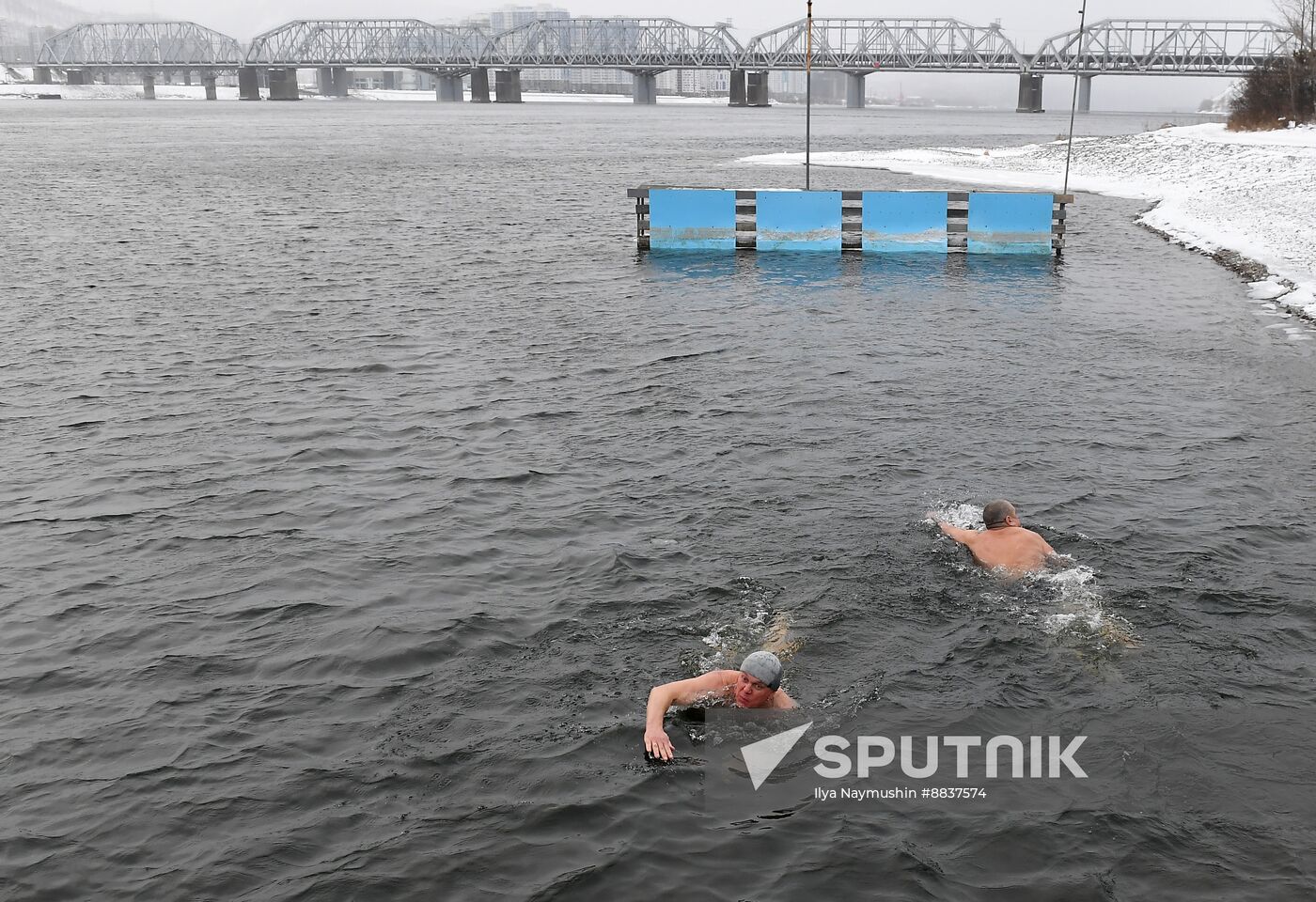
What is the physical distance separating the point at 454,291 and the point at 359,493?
13041 mm

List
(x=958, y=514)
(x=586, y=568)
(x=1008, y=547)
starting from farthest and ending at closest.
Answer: (x=958, y=514) → (x=586, y=568) → (x=1008, y=547)

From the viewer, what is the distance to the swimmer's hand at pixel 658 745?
772cm

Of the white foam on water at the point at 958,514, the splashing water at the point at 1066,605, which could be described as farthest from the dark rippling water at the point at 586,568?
the white foam on water at the point at 958,514

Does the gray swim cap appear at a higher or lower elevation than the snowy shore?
lower

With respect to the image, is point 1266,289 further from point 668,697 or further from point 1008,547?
point 668,697

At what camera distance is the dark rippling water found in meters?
6.98

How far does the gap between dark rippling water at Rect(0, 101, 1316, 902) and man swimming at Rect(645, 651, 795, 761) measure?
0.22m

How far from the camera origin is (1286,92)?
58.8m

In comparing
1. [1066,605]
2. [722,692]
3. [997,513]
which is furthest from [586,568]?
[1066,605]

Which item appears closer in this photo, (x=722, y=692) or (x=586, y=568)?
(x=722, y=692)

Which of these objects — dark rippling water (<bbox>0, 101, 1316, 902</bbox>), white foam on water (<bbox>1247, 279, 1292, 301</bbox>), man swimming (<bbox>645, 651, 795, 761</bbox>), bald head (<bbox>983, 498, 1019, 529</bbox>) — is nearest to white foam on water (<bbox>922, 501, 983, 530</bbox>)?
dark rippling water (<bbox>0, 101, 1316, 902</bbox>)

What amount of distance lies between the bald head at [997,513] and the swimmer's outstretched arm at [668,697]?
3.23 meters

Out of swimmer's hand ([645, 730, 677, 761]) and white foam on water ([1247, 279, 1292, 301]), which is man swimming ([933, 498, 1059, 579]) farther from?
white foam on water ([1247, 279, 1292, 301])

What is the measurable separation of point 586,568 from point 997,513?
3721 millimetres
